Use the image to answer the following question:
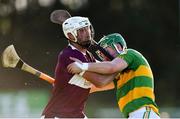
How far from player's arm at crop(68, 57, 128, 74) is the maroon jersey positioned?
0.24 metres

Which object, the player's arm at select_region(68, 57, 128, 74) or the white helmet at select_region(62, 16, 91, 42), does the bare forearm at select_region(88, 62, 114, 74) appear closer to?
the player's arm at select_region(68, 57, 128, 74)

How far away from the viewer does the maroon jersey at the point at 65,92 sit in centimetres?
732

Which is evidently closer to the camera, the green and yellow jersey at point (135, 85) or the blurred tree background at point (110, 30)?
the green and yellow jersey at point (135, 85)

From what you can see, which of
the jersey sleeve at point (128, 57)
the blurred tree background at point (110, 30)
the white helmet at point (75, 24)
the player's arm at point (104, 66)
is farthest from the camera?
the blurred tree background at point (110, 30)

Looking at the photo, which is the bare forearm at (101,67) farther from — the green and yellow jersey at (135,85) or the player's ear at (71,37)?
the player's ear at (71,37)

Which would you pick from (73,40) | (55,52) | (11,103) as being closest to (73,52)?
(73,40)

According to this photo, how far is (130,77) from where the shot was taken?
7.18m

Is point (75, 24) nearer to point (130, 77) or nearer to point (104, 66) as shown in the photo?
point (104, 66)

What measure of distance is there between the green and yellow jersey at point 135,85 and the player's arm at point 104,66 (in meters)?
0.08

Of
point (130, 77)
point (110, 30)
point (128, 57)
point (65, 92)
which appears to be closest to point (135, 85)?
point (130, 77)

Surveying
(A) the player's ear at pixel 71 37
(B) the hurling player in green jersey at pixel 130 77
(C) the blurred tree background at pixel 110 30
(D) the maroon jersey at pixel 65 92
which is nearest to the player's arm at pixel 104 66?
(B) the hurling player in green jersey at pixel 130 77

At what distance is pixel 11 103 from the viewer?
15398 mm

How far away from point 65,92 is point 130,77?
617 millimetres

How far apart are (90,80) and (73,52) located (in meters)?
0.36
